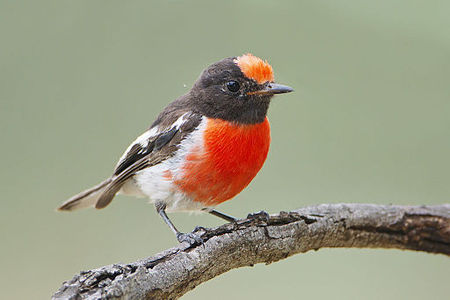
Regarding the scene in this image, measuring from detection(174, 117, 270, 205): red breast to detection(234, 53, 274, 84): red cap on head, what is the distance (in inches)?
13.1

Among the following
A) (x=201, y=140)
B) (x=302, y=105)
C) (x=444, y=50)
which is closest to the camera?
(x=201, y=140)

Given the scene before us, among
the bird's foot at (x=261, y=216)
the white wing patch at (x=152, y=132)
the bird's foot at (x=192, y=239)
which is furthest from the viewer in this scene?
the white wing patch at (x=152, y=132)

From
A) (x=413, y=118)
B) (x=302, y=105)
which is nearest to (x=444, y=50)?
(x=413, y=118)

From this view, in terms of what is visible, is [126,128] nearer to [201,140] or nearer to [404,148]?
[201,140]

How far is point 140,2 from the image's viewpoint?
4.91 meters

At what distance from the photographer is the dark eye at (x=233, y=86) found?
378 cm

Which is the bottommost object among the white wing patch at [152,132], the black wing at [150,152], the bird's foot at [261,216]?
the bird's foot at [261,216]

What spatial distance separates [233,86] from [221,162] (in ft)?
1.76

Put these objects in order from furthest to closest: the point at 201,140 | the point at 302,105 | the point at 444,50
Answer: the point at 302,105 < the point at 444,50 < the point at 201,140

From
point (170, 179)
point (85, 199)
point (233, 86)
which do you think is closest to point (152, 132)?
point (170, 179)

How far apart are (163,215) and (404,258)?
8.32ft

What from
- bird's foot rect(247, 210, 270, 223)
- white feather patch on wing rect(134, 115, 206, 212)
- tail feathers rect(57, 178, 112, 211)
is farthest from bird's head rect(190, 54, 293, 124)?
tail feathers rect(57, 178, 112, 211)

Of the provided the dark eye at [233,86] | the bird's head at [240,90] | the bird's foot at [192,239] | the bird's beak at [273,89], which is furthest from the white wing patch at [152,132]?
the bird's foot at [192,239]

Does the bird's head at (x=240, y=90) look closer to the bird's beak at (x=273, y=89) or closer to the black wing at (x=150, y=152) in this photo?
the bird's beak at (x=273, y=89)
